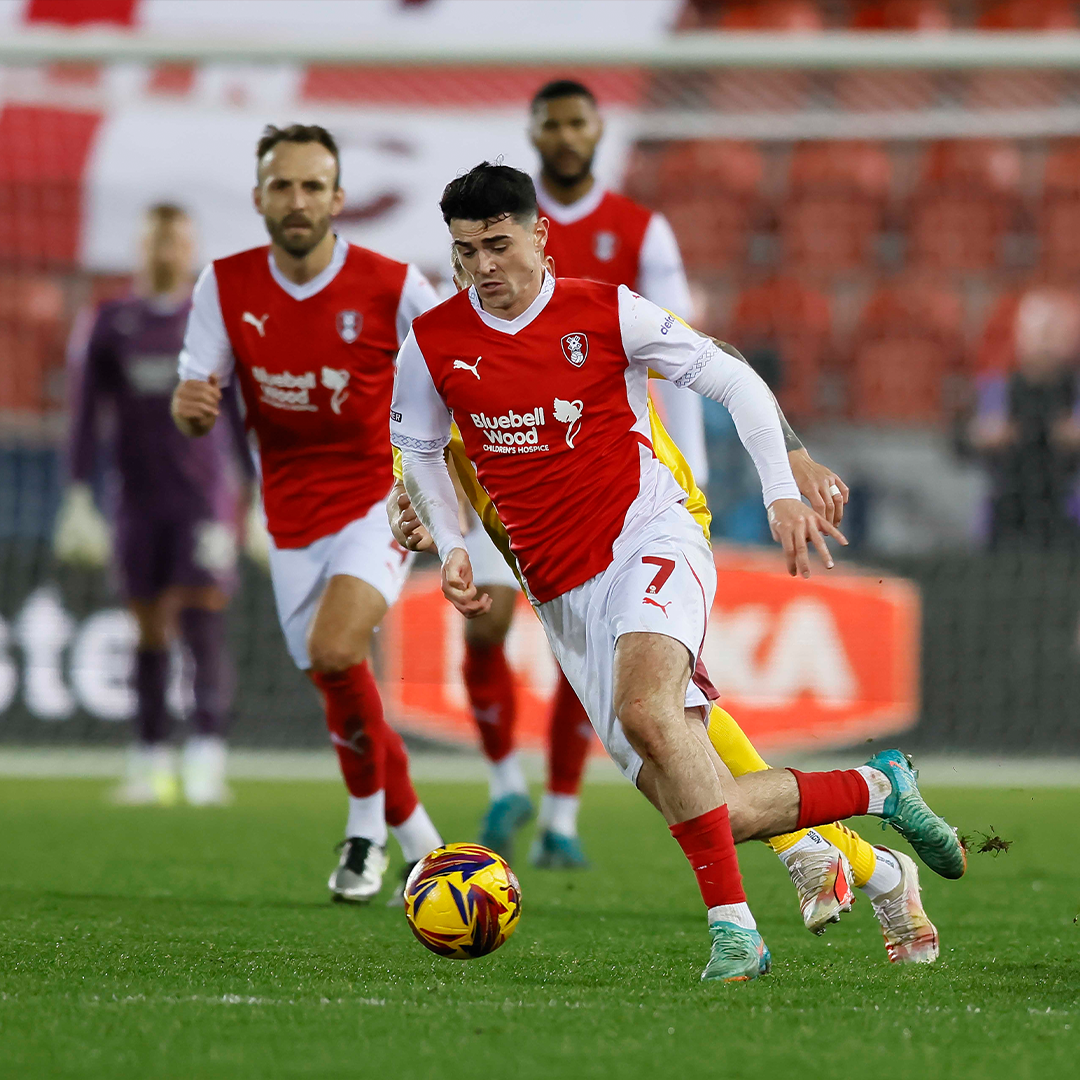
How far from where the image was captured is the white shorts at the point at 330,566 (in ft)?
18.2

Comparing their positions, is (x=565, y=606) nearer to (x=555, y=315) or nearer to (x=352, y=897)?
(x=555, y=315)

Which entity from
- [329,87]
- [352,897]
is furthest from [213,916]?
[329,87]

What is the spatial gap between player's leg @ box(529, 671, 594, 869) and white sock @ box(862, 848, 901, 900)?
2213mm

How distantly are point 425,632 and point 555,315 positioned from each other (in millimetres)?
6007

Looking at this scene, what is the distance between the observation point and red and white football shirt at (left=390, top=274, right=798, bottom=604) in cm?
421

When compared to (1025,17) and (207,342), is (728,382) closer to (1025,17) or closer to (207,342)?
(207,342)

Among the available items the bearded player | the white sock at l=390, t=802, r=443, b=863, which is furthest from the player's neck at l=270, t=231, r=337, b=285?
the white sock at l=390, t=802, r=443, b=863

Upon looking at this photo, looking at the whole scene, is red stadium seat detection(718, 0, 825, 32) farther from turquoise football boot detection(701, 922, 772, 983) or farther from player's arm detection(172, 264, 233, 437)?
turquoise football boot detection(701, 922, 772, 983)

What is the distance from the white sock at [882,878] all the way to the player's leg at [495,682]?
2.20m

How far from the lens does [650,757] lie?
3.88 m

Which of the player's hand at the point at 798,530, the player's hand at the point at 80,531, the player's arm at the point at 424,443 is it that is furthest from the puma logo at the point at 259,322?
the player's hand at the point at 80,531

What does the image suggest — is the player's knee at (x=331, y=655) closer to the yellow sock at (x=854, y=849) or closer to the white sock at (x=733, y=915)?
the yellow sock at (x=854, y=849)

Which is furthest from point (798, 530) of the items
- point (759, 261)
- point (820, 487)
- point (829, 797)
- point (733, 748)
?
point (759, 261)

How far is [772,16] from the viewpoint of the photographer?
14477 millimetres
